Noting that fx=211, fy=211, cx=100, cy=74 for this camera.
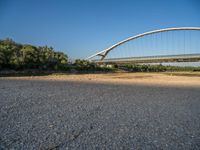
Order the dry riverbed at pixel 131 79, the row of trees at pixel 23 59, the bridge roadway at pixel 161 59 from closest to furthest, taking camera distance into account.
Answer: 1. the dry riverbed at pixel 131 79
2. the row of trees at pixel 23 59
3. the bridge roadway at pixel 161 59

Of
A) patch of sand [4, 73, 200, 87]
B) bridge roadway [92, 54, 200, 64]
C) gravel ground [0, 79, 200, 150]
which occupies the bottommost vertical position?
patch of sand [4, 73, 200, 87]

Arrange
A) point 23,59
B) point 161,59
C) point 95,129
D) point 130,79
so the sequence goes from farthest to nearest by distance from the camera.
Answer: point 161,59 < point 23,59 < point 130,79 < point 95,129

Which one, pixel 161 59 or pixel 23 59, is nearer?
pixel 23 59

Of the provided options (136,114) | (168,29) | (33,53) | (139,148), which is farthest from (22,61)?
(168,29)

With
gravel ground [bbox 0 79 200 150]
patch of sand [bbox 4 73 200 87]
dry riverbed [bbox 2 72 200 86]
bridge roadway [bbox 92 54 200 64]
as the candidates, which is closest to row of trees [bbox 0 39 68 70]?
dry riverbed [bbox 2 72 200 86]

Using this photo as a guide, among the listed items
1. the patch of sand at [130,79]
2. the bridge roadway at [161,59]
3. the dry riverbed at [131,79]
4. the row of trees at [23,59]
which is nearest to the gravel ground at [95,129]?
the dry riverbed at [131,79]

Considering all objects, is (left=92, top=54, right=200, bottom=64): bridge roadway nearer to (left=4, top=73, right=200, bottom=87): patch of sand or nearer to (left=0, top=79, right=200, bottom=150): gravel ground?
(left=4, top=73, right=200, bottom=87): patch of sand

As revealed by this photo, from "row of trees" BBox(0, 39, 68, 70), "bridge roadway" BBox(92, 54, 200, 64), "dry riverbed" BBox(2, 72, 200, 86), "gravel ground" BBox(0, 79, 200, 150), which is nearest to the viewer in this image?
"gravel ground" BBox(0, 79, 200, 150)

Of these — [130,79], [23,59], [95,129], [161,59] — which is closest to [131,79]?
[130,79]

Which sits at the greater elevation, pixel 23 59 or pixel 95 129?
pixel 23 59

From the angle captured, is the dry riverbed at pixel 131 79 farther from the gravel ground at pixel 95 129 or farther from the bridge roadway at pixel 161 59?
the bridge roadway at pixel 161 59

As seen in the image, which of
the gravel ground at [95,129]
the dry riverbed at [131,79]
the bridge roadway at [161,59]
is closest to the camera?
the gravel ground at [95,129]

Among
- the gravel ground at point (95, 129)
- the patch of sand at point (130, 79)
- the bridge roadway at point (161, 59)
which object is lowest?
the patch of sand at point (130, 79)

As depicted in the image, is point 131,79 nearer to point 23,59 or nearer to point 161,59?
point 23,59
